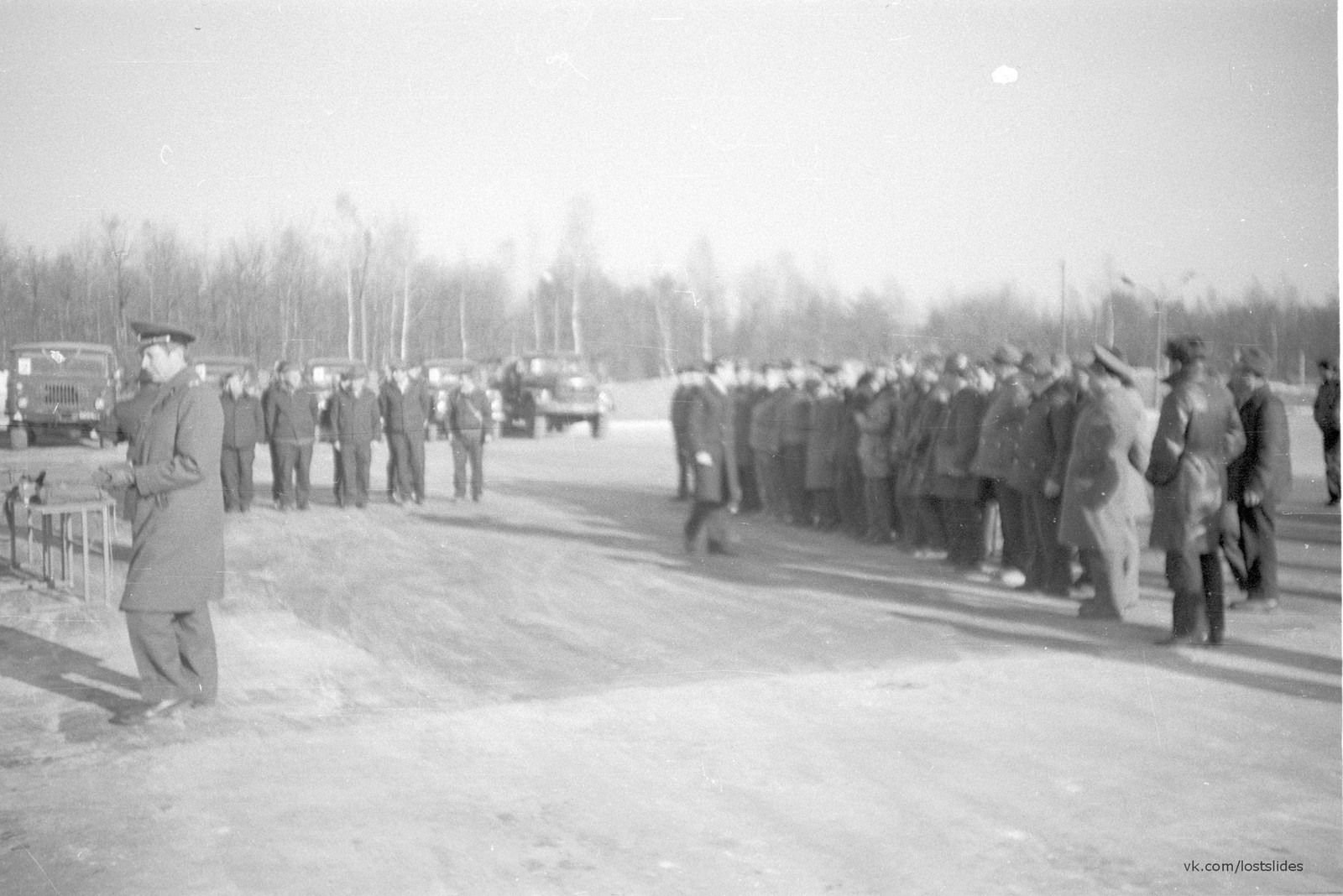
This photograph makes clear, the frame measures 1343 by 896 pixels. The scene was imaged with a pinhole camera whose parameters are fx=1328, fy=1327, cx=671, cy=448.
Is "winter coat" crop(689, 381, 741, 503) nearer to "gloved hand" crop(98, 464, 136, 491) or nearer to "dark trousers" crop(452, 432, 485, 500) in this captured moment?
"gloved hand" crop(98, 464, 136, 491)

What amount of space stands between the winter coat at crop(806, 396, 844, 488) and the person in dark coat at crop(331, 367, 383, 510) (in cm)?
549

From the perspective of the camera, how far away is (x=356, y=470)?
1580cm

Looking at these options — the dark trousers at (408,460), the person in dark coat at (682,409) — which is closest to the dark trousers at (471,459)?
the dark trousers at (408,460)

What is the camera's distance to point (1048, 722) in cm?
591

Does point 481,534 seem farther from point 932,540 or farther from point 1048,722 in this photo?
point 1048,722

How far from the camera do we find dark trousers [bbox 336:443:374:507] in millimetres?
15758

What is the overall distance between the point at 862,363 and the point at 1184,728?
6.22 meters

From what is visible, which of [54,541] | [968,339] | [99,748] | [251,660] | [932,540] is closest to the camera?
[99,748]

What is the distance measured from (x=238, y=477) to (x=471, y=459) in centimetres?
271

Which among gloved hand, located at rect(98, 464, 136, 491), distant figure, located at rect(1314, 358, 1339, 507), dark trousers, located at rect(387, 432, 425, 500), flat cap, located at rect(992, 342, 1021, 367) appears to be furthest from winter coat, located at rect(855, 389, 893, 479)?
gloved hand, located at rect(98, 464, 136, 491)

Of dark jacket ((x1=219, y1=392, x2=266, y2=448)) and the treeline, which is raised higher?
the treeline

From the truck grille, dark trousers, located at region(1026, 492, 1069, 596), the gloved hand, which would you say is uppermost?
the truck grille

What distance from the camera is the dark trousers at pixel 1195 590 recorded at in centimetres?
731

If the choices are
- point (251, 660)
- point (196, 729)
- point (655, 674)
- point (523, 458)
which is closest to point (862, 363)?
point (655, 674)
